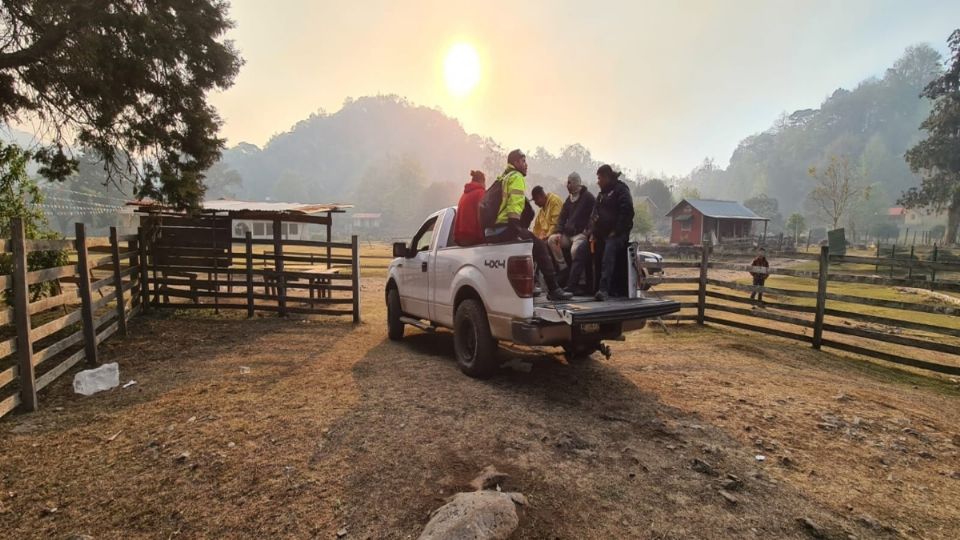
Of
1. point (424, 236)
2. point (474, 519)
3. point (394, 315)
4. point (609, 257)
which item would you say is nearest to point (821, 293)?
point (609, 257)

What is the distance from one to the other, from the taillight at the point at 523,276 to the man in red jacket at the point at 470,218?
1218mm

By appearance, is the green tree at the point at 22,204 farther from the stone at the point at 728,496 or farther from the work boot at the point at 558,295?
the stone at the point at 728,496

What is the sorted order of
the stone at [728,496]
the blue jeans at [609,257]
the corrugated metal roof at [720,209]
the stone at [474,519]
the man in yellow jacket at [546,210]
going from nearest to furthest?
the stone at [474,519] → the stone at [728,496] → the blue jeans at [609,257] → the man in yellow jacket at [546,210] → the corrugated metal roof at [720,209]

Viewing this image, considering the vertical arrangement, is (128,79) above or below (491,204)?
above

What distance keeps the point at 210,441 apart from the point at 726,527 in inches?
148

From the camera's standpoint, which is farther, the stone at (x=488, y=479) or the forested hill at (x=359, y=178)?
the forested hill at (x=359, y=178)

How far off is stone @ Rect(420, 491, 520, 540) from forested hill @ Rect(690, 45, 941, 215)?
492ft

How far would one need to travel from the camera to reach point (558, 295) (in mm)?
5125

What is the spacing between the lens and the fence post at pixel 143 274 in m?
8.68

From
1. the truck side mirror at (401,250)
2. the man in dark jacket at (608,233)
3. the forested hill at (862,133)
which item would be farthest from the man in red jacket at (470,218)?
the forested hill at (862,133)

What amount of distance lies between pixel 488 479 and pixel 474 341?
2.47m

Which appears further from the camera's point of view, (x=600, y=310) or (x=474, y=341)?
A: (x=474, y=341)

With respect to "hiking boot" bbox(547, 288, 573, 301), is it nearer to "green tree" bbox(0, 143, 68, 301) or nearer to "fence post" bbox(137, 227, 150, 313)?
"fence post" bbox(137, 227, 150, 313)

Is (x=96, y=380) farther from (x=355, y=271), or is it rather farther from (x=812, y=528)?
(x=812, y=528)
